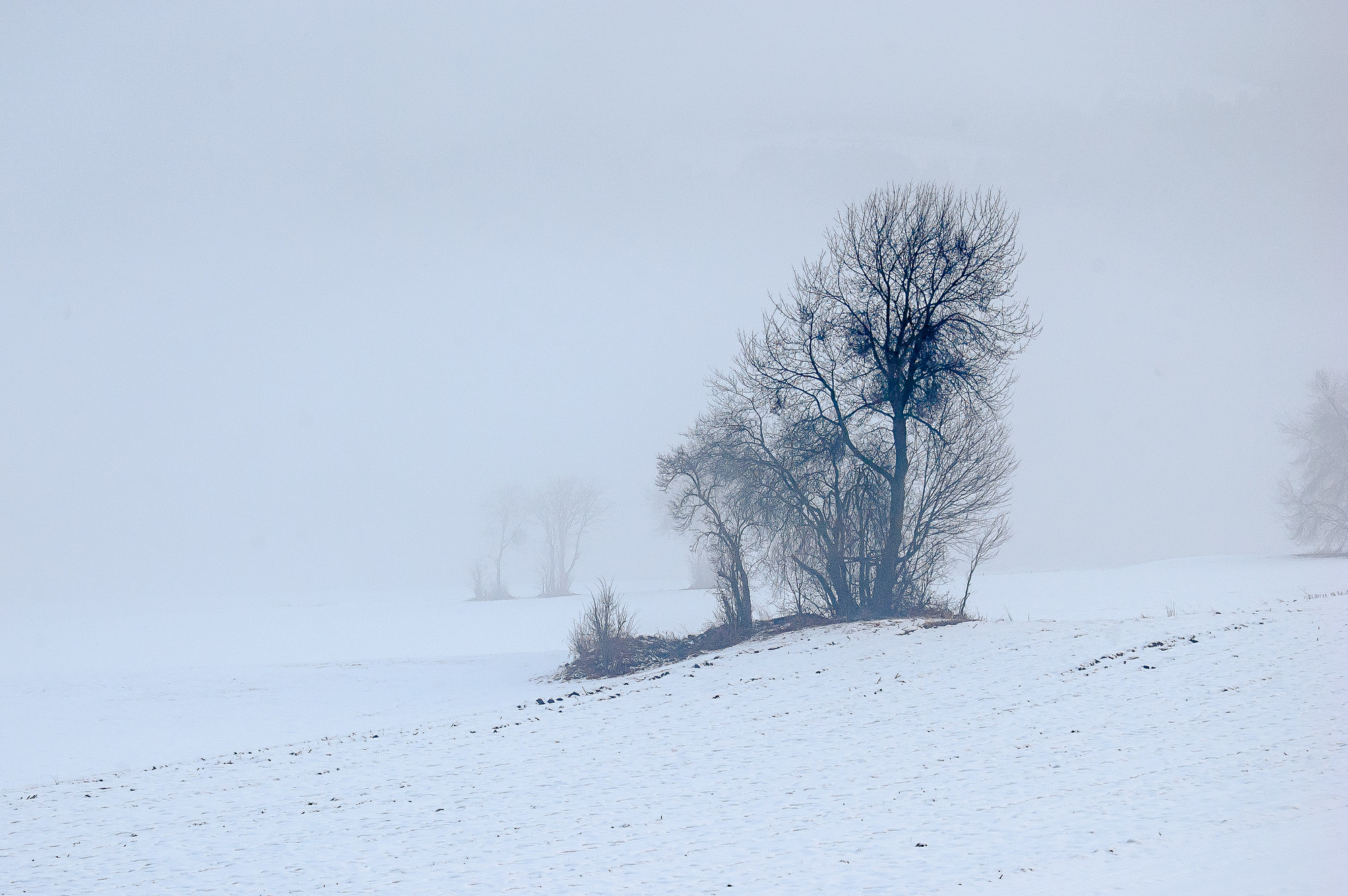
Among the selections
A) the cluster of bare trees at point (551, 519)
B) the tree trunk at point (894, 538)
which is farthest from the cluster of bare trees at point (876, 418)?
the cluster of bare trees at point (551, 519)

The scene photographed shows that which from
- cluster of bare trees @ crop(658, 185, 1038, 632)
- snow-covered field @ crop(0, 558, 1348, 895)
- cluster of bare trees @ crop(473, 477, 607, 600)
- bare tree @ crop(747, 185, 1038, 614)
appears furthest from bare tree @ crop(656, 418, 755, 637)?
cluster of bare trees @ crop(473, 477, 607, 600)

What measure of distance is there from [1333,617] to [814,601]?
14.3m

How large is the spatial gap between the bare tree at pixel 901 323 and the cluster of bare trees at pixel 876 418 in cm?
5

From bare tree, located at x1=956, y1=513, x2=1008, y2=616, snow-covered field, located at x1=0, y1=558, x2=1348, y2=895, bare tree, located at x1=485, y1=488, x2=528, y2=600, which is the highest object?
Result: bare tree, located at x1=485, y1=488, x2=528, y2=600

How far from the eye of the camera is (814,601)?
1109 inches

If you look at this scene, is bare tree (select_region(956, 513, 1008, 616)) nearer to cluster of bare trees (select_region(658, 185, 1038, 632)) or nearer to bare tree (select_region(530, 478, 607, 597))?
cluster of bare trees (select_region(658, 185, 1038, 632))

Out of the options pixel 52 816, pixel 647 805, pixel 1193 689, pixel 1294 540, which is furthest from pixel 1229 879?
pixel 1294 540

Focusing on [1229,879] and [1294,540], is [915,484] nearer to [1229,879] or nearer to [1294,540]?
[1229,879]

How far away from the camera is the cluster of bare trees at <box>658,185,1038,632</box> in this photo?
78.4 ft

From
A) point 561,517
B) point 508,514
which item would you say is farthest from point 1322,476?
point 508,514

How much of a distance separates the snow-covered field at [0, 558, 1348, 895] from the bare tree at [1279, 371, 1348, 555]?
38632 millimetres

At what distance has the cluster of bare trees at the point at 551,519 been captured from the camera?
86250 mm

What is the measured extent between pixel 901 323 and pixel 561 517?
68932 millimetres

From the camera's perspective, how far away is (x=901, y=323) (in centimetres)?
2419
